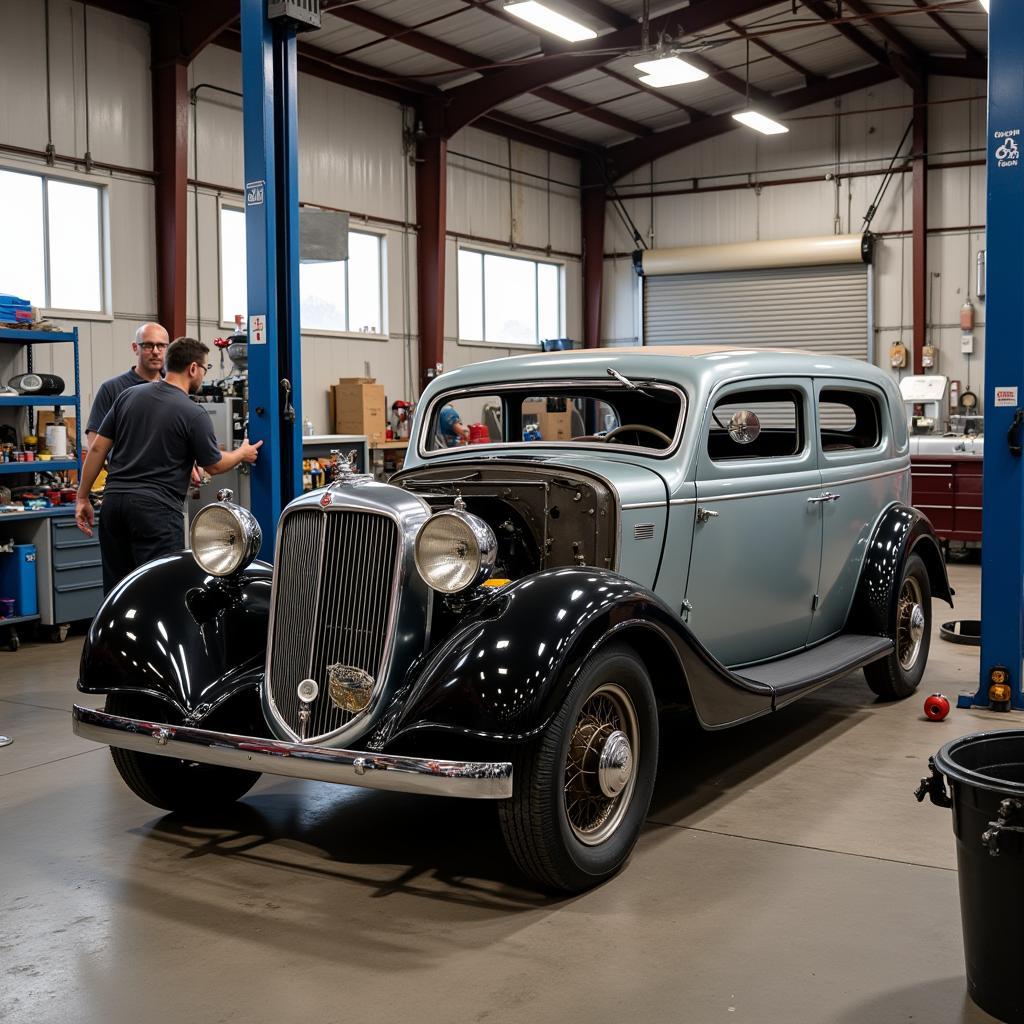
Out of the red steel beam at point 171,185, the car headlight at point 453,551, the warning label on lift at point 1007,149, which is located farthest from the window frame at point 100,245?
the car headlight at point 453,551

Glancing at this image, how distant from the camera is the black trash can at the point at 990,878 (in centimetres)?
251

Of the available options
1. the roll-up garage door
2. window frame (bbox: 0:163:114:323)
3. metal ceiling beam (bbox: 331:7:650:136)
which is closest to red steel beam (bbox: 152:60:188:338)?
window frame (bbox: 0:163:114:323)

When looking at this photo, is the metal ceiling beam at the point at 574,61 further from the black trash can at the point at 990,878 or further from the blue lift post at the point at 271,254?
the black trash can at the point at 990,878

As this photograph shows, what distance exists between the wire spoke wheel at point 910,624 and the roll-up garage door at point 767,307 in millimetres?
11288

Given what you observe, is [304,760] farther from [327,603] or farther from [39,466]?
[39,466]

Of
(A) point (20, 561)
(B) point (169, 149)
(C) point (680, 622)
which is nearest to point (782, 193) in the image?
(B) point (169, 149)

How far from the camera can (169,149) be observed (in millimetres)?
11305

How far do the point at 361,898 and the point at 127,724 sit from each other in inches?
33.9

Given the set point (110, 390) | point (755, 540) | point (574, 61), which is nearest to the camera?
point (755, 540)

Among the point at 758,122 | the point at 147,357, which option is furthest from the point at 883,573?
the point at 758,122

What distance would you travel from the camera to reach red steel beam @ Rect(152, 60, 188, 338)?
37.0 ft

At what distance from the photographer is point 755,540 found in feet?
15.6

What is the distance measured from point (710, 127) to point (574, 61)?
14.1ft

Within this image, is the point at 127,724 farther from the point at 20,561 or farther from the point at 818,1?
the point at 818,1
